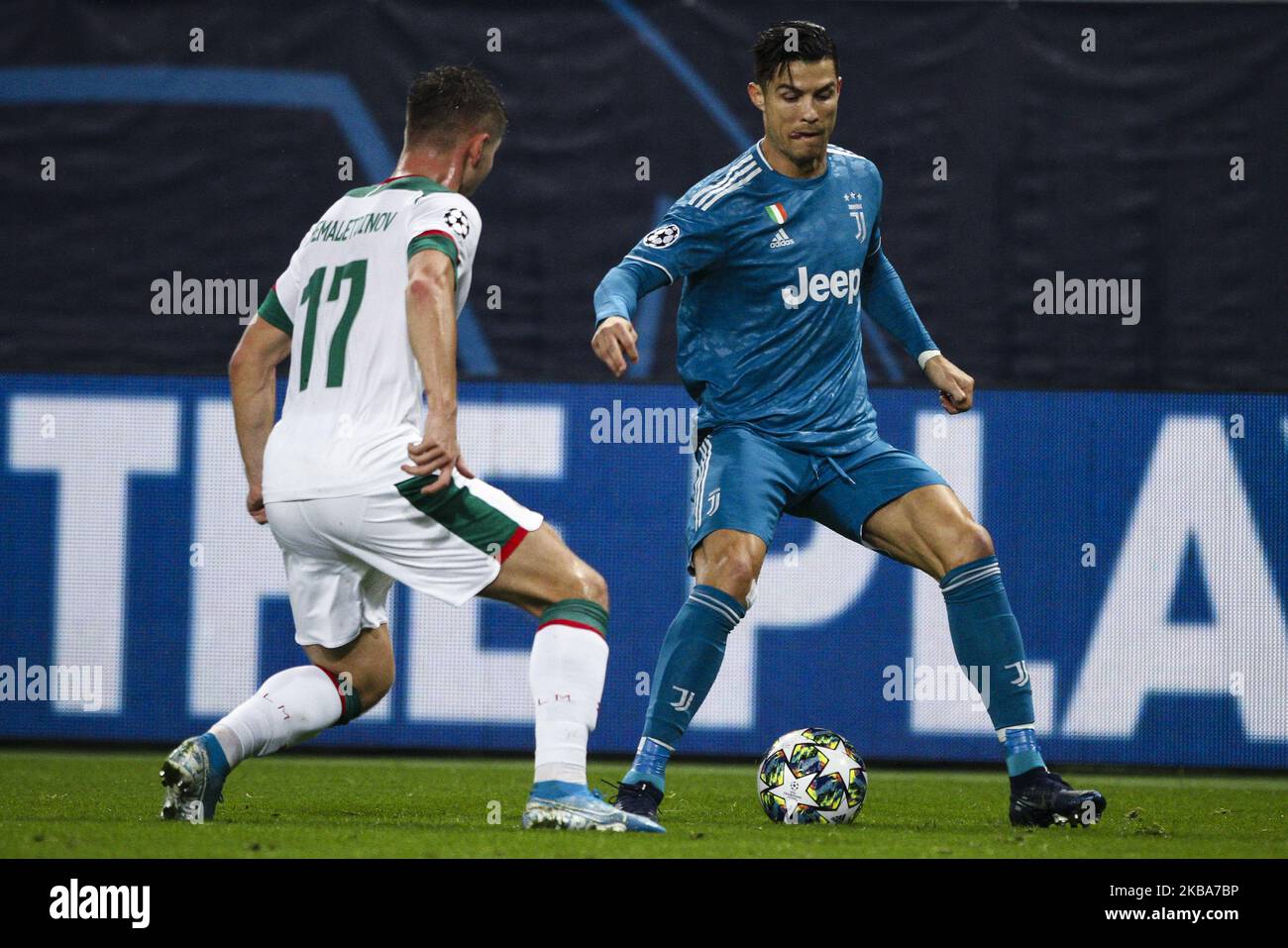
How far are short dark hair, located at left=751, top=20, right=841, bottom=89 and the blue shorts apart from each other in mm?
1100

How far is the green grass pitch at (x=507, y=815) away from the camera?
391 cm

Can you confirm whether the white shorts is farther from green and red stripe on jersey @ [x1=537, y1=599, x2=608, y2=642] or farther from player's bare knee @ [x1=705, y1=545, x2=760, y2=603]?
player's bare knee @ [x1=705, y1=545, x2=760, y2=603]

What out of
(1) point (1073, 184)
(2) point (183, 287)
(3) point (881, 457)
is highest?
(1) point (1073, 184)

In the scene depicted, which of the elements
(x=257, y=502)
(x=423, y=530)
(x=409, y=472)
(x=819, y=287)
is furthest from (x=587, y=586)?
(x=819, y=287)

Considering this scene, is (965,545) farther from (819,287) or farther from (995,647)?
(819,287)

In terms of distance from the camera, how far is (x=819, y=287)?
203 inches

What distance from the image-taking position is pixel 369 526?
4164 millimetres

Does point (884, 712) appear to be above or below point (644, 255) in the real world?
below

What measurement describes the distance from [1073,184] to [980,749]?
105 inches

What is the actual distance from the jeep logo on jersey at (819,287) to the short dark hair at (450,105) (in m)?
1.17

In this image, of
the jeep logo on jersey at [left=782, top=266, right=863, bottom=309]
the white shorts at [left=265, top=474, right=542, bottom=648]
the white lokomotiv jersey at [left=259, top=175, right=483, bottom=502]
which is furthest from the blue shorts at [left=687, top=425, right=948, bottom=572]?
the white lokomotiv jersey at [left=259, top=175, right=483, bottom=502]

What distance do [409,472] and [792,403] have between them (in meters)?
1.48
